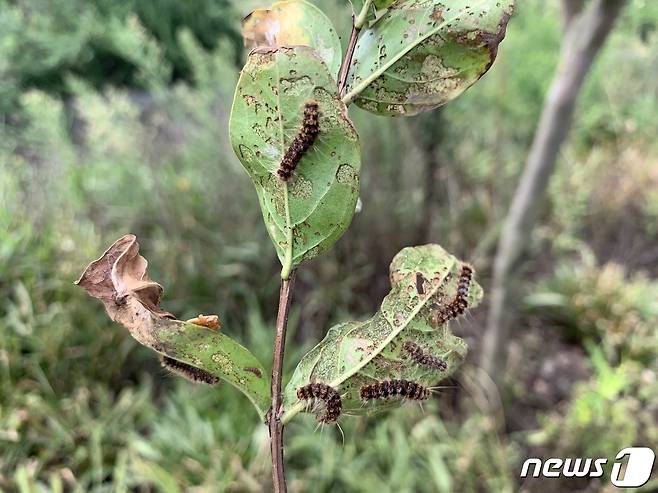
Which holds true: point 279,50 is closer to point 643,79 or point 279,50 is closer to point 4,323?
point 4,323

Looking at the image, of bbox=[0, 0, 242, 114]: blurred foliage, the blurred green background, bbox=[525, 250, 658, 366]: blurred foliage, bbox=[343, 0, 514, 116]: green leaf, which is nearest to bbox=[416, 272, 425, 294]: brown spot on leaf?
bbox=[343, 0, 514, 116]: green leaf

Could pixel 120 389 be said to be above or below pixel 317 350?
above

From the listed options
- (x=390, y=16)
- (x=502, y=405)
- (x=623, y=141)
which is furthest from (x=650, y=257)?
(x=390, y=16)

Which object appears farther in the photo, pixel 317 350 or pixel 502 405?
pixel 502 405

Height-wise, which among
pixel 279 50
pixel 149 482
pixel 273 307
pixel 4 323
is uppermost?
pixel 273 307

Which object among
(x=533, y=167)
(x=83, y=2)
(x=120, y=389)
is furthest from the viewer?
(x=83, y=2)

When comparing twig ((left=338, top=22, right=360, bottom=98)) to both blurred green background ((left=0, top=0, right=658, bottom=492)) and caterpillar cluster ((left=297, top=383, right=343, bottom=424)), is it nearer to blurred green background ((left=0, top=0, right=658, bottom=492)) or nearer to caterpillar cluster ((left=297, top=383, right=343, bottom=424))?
caterpillar cluster ((left=297, top=383, right=343, bottom=424))

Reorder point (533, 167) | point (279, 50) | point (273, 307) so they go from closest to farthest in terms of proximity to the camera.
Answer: point (279, 50) → point (533, 167) → point (273, 307)
